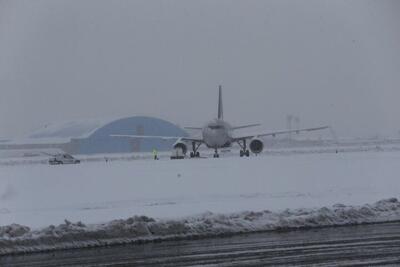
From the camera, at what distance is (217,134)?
47.1 m

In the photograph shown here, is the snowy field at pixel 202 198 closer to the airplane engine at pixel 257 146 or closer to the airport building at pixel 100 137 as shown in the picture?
the airplane engine at pixel 257 146

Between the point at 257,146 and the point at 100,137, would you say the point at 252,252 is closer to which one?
the point at 257,146

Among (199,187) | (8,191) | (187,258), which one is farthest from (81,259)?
(8,191)

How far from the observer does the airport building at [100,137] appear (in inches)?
3514

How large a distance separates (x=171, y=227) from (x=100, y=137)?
80.4 metres

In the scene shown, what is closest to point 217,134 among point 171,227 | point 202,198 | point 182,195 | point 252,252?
point 182,195

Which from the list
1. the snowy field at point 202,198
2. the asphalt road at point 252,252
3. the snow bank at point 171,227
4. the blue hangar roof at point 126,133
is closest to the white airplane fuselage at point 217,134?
the snowy field at point 202,198

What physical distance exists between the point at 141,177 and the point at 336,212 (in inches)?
541

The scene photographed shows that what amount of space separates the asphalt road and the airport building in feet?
263

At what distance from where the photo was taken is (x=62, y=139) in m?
93.6

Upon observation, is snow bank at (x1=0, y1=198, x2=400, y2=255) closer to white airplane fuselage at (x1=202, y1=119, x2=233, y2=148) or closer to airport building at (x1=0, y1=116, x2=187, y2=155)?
white airplane fuselage at (x1=202, y1=119, x2=233, y2=148)

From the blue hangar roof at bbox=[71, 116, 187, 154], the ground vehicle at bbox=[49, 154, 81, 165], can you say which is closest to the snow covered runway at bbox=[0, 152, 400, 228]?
the ground vehicle at bbox=[49, 154, 81, 165]

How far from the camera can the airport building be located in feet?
293

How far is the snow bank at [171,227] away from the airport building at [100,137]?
78.2m
